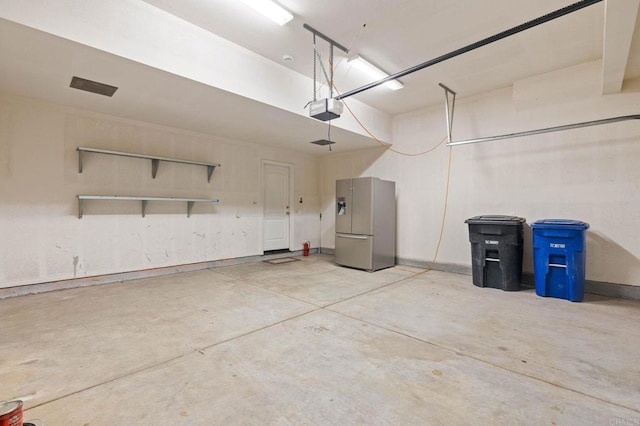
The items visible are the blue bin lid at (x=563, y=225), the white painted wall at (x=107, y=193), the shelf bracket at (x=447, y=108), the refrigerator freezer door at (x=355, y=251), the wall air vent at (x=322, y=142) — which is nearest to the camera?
the blue bin lid at (x=563, y=225)

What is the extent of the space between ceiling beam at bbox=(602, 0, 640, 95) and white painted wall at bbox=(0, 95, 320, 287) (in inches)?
204

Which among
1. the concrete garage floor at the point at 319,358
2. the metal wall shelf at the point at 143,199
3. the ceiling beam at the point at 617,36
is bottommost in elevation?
the concrete garage floor at the point at 319,358

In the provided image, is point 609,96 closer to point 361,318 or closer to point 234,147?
point 361,318

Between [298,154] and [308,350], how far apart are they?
206 inches

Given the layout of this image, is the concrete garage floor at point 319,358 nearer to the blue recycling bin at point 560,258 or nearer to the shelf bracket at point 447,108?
the blue recycling bin at point 560,258

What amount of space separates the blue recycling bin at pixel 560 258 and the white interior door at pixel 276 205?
4.59 meters

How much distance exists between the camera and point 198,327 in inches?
100

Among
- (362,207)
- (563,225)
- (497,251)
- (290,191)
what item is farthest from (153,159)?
(563,225)

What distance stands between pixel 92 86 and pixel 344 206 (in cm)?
395

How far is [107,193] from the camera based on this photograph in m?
4.10

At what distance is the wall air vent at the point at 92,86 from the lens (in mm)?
3021

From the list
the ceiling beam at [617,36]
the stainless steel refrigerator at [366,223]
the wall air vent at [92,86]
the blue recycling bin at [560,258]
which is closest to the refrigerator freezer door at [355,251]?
the stainless steel refrigerator at [366,223]

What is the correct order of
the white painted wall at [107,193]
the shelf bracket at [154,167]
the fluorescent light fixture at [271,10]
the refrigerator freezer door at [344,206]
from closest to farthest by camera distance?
1. the fluorescent light fixture at [271,10]
2. the white painted wall at [107,193]
3. the shelf bracket at [154,167]
4. the refrigerator freezer door at [344,206]

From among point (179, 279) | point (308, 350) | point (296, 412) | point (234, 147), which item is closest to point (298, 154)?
point (234, 147)
